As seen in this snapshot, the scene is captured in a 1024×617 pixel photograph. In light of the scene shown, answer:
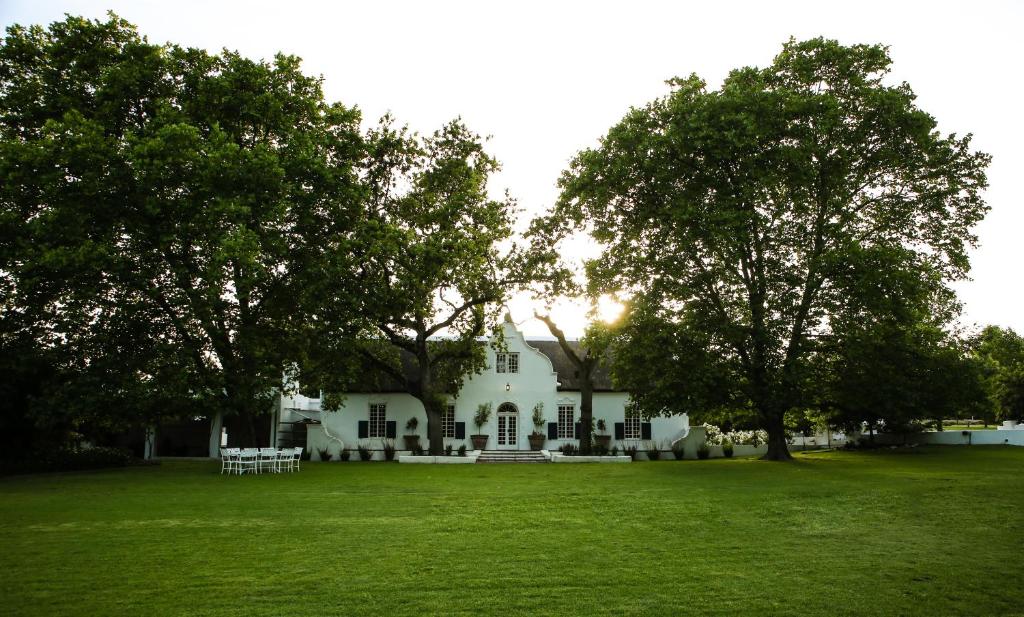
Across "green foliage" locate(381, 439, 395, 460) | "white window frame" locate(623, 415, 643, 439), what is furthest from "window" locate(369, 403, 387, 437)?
"white window frame" locate(623, 415, 643, 439)

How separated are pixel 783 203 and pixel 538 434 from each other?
16861mm

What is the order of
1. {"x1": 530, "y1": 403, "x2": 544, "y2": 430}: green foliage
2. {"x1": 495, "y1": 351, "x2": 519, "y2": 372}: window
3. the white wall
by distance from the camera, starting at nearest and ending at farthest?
{"x1": 530, "y1": 403, "x2": 544, "y2": 430}: green foliage → {"x1": 495, "y1": 351, "x2": 519, "y2": 372}: window → the white wall

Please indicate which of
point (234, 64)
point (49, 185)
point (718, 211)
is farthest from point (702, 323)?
point (49, 185)

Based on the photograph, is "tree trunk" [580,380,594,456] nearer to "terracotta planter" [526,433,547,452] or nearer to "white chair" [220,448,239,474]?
"terracotta planter" [526,433,547,452]

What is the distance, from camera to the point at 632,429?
35.4 m

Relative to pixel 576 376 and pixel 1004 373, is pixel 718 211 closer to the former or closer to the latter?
pixel 576 376

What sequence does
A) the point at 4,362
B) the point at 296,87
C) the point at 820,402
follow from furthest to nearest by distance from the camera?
the point at 820,402, the point at 296,87, the point at 4,362

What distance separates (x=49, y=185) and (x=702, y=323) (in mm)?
20916

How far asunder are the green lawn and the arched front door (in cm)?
1897

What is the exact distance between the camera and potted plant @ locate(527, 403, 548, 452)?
112 ft

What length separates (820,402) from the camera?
27.4 metres

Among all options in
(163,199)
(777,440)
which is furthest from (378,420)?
(777,440)

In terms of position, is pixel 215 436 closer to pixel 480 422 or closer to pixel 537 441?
pixel 480 422

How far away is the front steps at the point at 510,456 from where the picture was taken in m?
30.4
